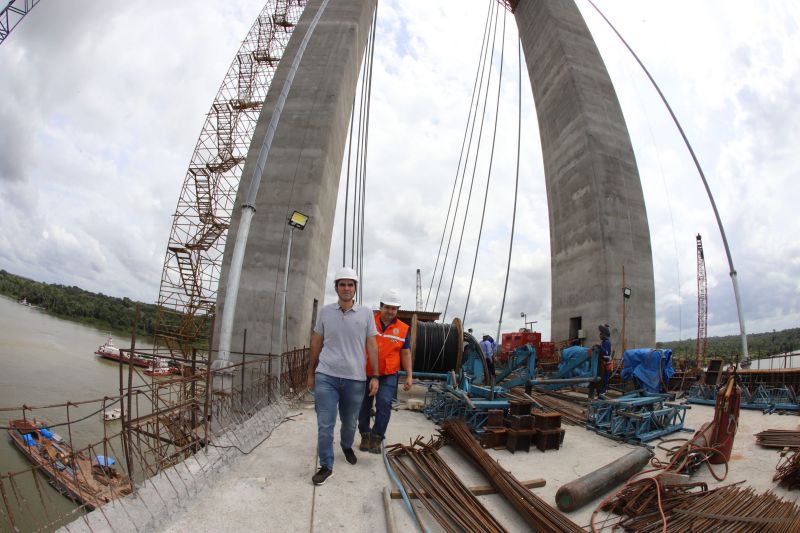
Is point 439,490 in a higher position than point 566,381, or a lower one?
lower

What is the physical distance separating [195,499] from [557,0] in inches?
886

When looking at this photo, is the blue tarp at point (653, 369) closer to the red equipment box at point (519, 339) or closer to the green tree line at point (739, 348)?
the green tree line at point (739, 348)

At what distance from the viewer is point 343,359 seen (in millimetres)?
3248

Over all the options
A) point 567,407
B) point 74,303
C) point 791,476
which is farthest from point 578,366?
point 74,303

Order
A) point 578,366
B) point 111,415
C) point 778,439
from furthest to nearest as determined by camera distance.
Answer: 1. point 111,415
2. point 578,366
3. point 778,439

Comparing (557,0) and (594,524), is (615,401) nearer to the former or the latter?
(594,524)

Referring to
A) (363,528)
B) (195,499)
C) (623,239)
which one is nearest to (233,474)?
(195,499)

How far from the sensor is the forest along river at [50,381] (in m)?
17.6

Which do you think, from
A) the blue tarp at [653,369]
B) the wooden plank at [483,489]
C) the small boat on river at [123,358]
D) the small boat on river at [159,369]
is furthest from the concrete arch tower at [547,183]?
the wooden plank at [483,489]

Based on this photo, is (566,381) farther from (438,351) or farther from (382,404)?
(382,404)

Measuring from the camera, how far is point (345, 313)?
3354mm

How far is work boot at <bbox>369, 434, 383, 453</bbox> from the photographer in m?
3.76

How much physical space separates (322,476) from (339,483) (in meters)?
0.14

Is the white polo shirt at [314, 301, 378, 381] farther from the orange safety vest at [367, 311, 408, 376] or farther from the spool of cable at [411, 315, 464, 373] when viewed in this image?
the spool of cable at [411, 315, 464, 373]
